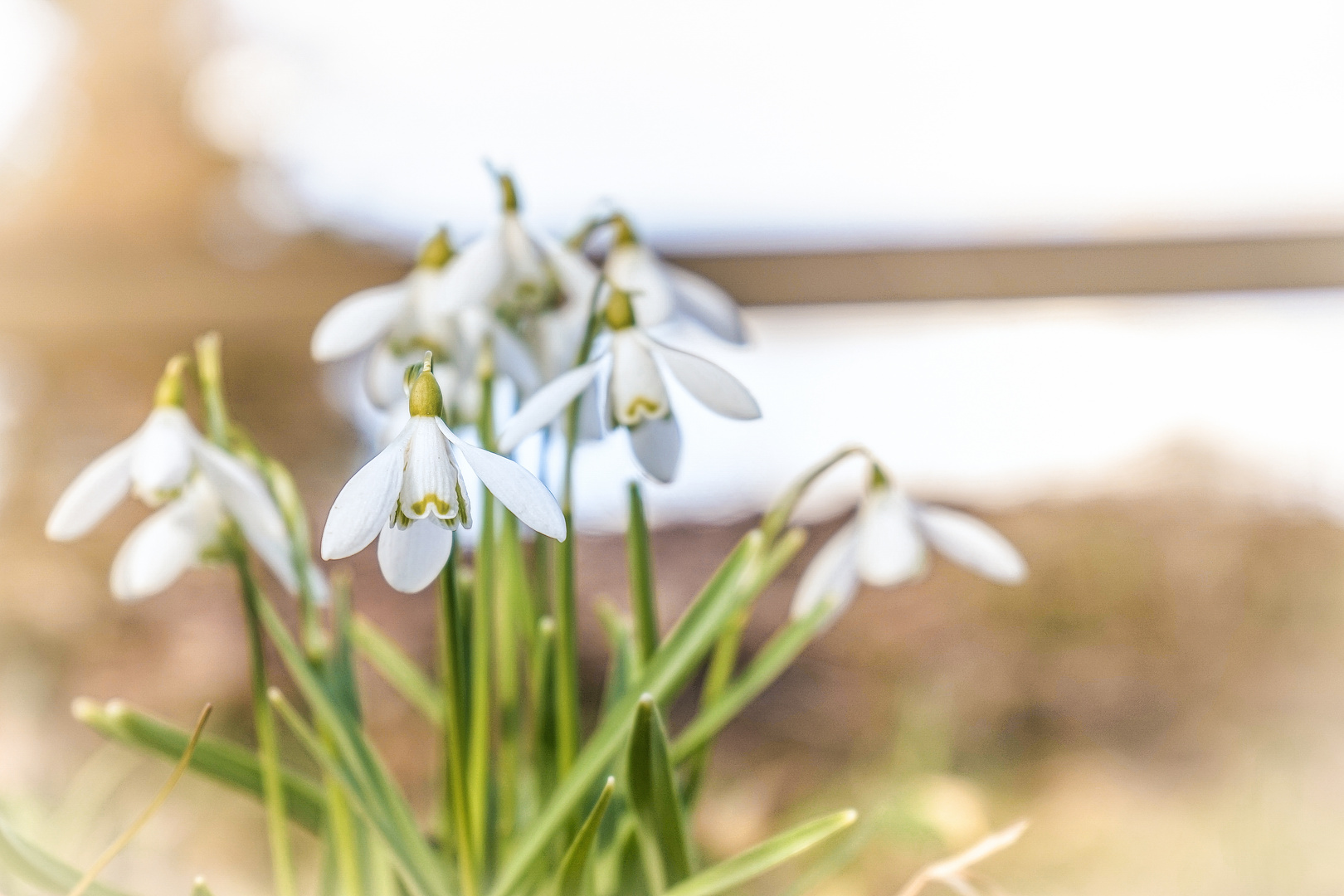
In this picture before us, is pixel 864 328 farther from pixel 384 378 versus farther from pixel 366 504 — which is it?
pixel 366 504

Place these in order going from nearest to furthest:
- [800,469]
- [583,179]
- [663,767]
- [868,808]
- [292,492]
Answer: [663,767]
[292,492]
[868,808]
[800,469]
[583,179]

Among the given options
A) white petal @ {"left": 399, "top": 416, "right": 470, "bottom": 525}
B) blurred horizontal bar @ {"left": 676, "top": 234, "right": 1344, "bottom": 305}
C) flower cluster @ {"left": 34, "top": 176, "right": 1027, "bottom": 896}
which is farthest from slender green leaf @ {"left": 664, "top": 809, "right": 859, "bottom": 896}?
blurred horizontal bar @ {"left": 676, "top": 234, "right": 1344, "bottom": 305}

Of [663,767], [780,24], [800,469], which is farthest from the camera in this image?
[780,24]

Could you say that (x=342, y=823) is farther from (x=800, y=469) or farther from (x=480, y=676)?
(x=800, y=469)

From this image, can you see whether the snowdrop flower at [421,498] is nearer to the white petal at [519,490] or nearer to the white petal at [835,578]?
the white petal at [519,490]

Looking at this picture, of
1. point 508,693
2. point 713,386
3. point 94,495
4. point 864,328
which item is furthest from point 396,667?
point 864,328

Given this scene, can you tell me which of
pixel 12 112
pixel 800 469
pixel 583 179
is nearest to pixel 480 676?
pixel 800 469
